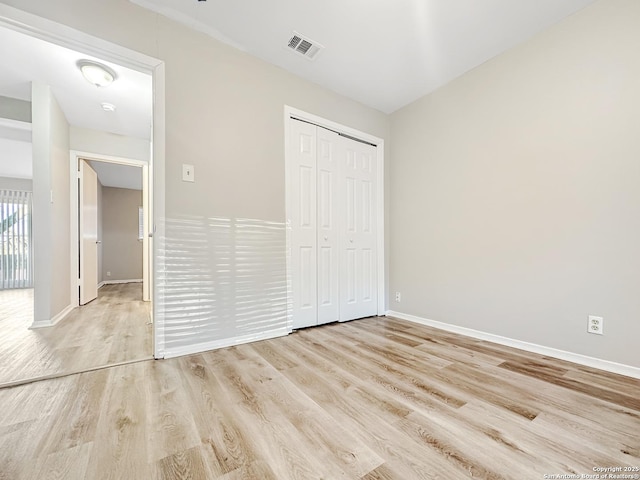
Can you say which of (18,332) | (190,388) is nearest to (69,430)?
(190,388)

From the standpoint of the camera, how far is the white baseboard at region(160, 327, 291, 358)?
2045 mm

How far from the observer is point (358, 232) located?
3229 millimetres

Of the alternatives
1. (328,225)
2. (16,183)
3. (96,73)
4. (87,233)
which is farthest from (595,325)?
(16,183)

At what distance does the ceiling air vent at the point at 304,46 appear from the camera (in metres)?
2.27

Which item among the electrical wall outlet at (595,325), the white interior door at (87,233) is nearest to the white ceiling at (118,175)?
the white interior door at (87,233)

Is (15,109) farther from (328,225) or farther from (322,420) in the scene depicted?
(322,420)

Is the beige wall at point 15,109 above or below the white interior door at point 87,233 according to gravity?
above

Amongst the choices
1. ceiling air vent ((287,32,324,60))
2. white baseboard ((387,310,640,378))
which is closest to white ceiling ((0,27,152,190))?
ceiling air vent ((287,32,324,60))

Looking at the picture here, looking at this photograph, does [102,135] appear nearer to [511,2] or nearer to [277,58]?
[277,58]

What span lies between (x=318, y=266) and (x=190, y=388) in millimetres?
1592

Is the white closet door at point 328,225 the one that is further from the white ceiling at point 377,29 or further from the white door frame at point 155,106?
the white door frame at point 155,106

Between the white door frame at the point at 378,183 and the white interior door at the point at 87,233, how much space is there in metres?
3.22

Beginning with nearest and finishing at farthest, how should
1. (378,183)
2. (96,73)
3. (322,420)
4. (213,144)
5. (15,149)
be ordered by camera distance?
(322,420) → (213,144) → (96,73) → (378,183) → (15,149)

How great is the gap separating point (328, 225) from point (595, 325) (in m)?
2.22
